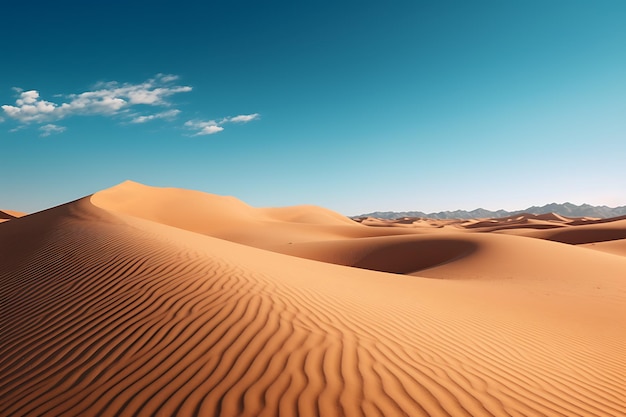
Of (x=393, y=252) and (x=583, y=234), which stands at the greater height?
(x=583, y=234)

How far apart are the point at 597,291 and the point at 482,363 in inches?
371

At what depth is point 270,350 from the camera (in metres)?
3.70

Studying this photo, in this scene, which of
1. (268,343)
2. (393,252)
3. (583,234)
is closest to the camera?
(268,343)

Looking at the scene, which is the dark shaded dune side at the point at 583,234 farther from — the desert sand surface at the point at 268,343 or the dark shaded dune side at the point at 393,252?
the desert sand surface at the point at 268,343

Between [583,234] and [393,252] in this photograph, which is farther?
[583,234]

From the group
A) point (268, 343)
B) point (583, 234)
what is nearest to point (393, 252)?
point (268, 343)

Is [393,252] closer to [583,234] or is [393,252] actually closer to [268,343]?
[268,343]

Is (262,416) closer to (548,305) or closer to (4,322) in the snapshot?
(4,322)

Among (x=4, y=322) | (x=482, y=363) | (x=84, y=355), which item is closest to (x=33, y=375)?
(x=84, y=355)

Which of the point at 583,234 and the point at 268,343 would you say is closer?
the point at 268,343

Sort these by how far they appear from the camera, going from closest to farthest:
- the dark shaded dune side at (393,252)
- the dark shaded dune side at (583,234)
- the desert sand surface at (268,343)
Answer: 1. the desert sand surface at (268,343)
2. the dark shaded dune side at (393,252)
3. the dark shaded dune side at (583,234)

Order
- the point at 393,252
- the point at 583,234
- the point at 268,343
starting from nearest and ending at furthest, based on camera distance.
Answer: the point at 268,343
the point at 393,252
the point at 583,234

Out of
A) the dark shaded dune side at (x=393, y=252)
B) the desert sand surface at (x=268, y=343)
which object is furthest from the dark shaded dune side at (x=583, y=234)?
the desert sand surface at (x=268, y=343)

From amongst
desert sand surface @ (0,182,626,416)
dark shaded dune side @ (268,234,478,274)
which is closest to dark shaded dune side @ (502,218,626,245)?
dark shaded dune side @ (268,234,478,274)
